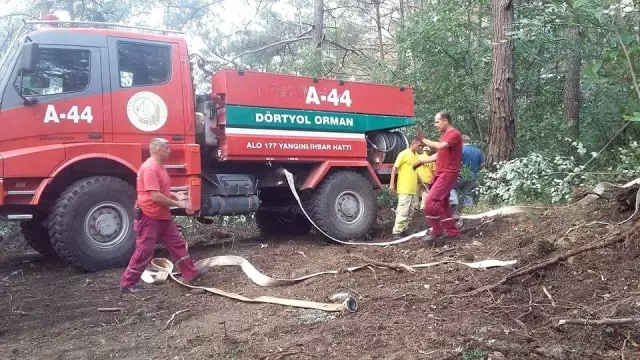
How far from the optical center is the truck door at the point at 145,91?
741cm

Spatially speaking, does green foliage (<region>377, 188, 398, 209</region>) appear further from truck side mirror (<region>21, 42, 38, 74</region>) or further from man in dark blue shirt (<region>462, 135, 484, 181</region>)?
truck side mirror (<region>21, 42, 38, 74</region>)

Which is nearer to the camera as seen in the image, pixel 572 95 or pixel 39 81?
pixel 39 81

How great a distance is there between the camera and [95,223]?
709 centimetres

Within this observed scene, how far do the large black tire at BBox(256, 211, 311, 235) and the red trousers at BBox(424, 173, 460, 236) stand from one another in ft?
9.24

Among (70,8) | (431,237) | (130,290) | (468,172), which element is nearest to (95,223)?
(130,290)

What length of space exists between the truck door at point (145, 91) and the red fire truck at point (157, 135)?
0.04 feet

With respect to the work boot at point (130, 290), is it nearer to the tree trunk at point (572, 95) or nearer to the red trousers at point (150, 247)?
the red trousers at point (150, 247)

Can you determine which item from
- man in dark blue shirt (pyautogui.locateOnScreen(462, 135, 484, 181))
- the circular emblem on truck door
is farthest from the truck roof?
man in dark blue shirt (pyautogui.locateOnScreen(462, 135, 484, 181))

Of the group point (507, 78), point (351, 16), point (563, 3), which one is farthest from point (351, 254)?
point (351, 16)

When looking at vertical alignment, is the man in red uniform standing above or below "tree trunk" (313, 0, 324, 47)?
below

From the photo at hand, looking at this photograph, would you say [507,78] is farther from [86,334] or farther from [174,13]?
[174,13]

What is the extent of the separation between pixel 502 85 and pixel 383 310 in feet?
21.9

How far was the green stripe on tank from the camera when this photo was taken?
800 cm

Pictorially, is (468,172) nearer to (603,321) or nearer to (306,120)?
(306,120)
